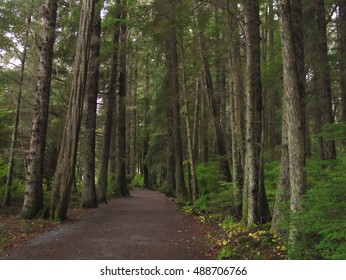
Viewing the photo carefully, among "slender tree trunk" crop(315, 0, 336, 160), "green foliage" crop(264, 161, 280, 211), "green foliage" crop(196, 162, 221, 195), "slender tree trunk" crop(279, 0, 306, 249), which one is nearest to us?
"slender tree trunk" crop(279, 0, 306, 249)

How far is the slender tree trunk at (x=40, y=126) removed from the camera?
11.2 meters

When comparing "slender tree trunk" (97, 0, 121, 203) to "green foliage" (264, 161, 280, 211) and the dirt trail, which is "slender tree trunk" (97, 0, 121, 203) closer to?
the dirt trail

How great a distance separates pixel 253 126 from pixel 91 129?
29.0ft

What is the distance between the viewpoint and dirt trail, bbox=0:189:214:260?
22.1 feet

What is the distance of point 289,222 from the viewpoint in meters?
5.82

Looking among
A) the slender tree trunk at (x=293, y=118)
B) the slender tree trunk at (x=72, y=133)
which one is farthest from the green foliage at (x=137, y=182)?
the slender tree trunk at (x=293, y=118)

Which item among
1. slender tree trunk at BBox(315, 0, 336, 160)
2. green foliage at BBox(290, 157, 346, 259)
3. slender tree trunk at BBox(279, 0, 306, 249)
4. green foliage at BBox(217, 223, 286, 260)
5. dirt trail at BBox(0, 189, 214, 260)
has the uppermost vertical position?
slender tree trunk at BBox(315, 0, 336, 160)

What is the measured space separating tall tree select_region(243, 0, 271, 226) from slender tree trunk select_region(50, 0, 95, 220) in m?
5.55

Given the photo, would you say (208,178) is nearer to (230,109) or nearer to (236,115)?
(230,109)

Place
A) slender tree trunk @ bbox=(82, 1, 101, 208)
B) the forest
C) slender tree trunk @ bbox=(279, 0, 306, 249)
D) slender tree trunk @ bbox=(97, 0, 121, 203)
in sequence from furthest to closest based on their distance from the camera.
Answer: slender tree trunk @ bbox=(97, 0, 121, 203), slender tree trunk @ bbox=(82, 1, 101, 208), the forest, slender tree trunk @ bbox=(279, 0, 306, 249)

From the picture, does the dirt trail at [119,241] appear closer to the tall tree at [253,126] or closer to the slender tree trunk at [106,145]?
the tall tree at [253,126]

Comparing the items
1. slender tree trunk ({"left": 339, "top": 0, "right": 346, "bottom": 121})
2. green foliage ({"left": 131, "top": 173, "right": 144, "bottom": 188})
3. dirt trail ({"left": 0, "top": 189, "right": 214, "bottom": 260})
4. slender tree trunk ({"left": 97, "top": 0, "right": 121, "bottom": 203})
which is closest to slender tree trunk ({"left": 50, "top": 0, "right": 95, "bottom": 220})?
dirt trail ({"left": 0, "top": 189, "right": 214, "bottom": 260})
